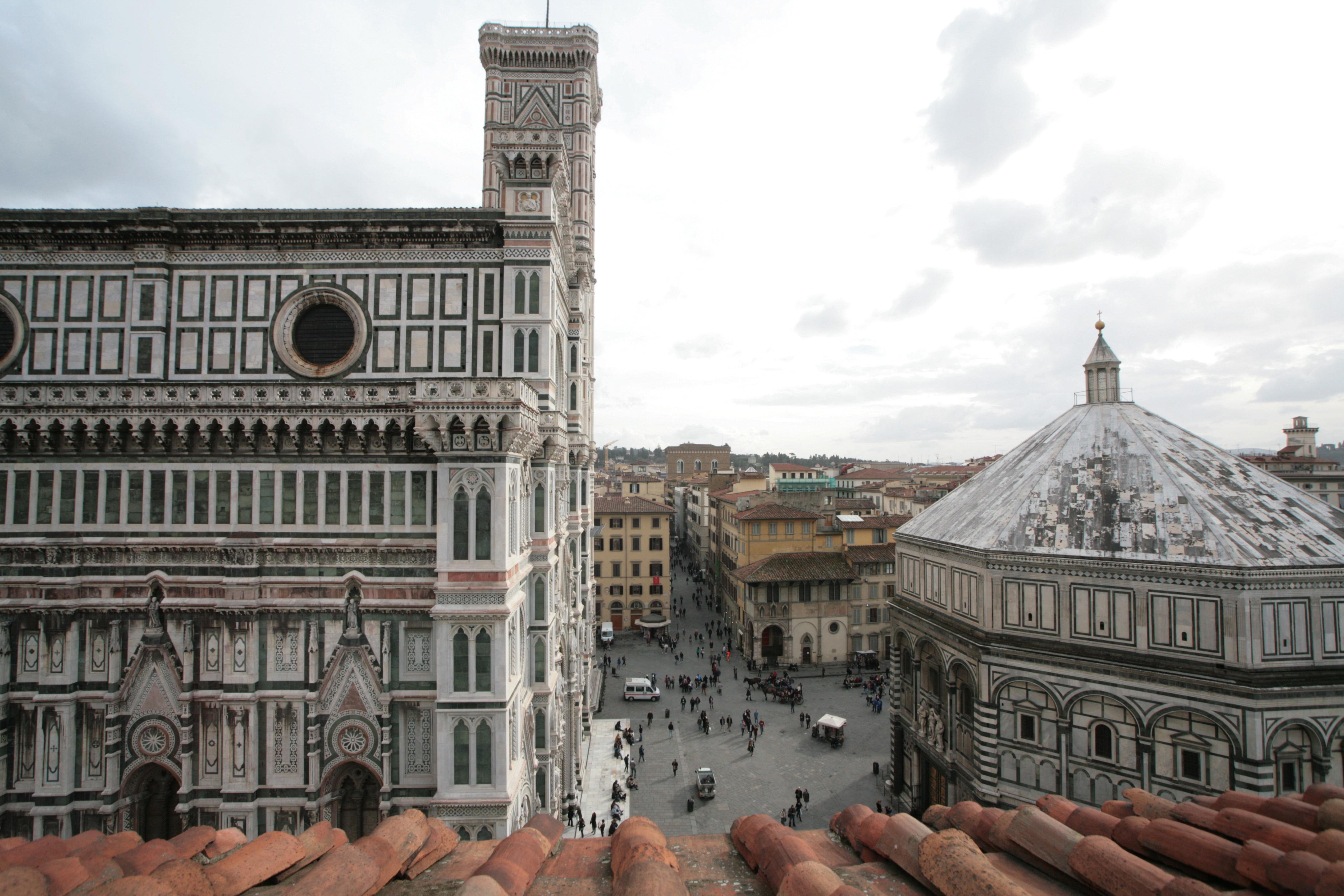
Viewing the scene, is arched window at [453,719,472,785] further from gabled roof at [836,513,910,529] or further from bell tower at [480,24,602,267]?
gabled roof at [836,513,910,529]

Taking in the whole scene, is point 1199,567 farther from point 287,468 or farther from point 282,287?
point 282,287

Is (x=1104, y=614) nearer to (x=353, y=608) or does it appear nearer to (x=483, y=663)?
(x=483, y=663)

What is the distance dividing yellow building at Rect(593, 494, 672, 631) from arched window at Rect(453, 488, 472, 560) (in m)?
36.6

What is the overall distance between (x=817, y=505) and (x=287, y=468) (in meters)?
40.2

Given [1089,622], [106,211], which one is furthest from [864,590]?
[106,211]

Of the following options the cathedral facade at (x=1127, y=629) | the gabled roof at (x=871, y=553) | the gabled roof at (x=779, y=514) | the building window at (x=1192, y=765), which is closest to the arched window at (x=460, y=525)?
the cathedral facade at (x=1127, y=629)

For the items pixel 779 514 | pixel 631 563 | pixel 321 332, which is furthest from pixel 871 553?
pixel 321 332

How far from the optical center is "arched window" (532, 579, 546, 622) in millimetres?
18672

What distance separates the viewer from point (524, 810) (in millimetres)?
17016

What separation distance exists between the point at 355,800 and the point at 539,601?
6597 millimetres

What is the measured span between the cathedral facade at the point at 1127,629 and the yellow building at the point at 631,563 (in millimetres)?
28981

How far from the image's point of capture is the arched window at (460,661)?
1508 cm

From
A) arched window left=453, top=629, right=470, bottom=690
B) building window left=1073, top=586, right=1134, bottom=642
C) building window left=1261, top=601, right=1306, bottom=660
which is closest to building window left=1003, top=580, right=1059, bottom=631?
building window left=1073, top=586, right=1134, bottom=642

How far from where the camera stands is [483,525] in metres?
15.1
